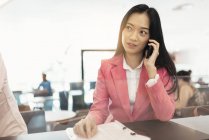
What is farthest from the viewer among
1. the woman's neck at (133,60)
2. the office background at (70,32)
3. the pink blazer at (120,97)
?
the office background at (70,32)

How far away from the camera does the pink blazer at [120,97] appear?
1009 millimetres

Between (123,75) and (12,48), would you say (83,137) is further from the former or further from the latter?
(12,48)

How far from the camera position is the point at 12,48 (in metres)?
3.15

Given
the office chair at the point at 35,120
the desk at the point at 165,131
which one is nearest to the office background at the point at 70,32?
the office chair at the point at 35,120

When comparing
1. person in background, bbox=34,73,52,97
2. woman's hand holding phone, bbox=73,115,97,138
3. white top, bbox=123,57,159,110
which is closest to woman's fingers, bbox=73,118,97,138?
woman's hand holding phone, bbox=73,115,97,138

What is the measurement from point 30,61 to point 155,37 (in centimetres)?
256

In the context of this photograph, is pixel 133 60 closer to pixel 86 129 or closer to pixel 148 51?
pixel 148 51

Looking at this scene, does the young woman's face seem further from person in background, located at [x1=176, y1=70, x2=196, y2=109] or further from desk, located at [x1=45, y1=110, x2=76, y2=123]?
desk, located at [x1=45, y1=110, x2=76, y2=123]

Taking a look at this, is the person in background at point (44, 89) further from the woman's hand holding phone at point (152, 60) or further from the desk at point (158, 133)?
the desk at point (158, 133)

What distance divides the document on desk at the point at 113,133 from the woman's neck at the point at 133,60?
403 mm

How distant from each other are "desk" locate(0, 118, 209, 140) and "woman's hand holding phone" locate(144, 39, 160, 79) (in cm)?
22

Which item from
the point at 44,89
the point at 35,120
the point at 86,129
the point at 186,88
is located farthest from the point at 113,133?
the point at 44,89

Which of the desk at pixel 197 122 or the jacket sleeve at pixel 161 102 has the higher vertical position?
the jacket sleeve at pixel 161 102

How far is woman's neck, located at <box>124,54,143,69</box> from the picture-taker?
3.76ft
